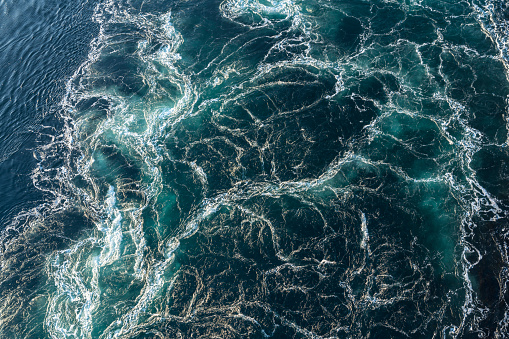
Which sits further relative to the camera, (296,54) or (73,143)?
→ (296,54)

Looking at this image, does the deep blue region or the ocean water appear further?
the deep blue region

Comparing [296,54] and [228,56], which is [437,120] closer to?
[296,54]

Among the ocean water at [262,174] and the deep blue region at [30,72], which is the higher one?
the deep blue region at [30,72]

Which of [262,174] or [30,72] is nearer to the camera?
[262,174]

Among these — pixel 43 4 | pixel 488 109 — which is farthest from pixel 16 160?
pixel 488 109

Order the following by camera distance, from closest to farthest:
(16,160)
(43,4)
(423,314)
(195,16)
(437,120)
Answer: (423,314)
(437,120)
(16,160)
(195,16)
(43,4)

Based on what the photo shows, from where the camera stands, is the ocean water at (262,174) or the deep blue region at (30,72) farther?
the deep blue region at (30,72)

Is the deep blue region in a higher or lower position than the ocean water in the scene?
higher

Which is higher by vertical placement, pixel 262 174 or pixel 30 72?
pixel 30 72
